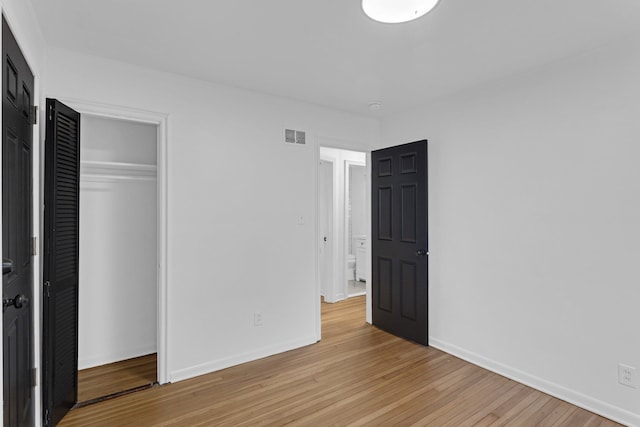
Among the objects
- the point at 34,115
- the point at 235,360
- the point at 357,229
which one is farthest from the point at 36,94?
the point at 357,229

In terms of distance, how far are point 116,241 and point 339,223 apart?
299cm

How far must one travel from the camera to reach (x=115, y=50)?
7.99 ft

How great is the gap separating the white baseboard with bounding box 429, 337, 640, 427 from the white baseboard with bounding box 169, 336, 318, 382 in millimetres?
1404

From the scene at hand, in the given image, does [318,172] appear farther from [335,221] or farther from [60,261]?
[60,261]

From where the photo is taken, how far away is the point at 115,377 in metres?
2.87

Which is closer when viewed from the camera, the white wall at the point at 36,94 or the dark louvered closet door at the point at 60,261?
the white wall at the point at 36,94

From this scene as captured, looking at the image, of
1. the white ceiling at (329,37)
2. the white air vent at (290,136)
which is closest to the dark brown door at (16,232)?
the white ceiling at (329,37)

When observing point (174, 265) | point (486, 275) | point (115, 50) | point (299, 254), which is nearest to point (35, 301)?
point (174, 265)

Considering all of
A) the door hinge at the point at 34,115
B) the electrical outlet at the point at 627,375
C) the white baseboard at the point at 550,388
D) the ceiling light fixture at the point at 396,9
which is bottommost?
the white baseboard at the point at 550,388

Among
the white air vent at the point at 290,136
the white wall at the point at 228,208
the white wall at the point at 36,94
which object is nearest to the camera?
the white wall at the point at 36,94

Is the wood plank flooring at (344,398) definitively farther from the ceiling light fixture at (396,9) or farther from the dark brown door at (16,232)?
the ceiling light fixture at (396,9)

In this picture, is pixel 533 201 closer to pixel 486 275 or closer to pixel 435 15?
pixel 486 275

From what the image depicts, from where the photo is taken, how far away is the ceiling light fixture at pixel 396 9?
1882 mm

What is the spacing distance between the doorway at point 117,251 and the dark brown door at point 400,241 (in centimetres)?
234
